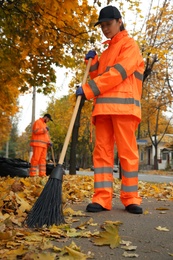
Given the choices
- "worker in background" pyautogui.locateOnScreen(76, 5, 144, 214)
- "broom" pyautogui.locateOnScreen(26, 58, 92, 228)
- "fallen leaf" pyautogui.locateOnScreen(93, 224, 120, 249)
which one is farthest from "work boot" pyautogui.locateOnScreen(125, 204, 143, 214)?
"fallen leaf" pyautogui.locateOnScreen(93, 224, 120, 249)

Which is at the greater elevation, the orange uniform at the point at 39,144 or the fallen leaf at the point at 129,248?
the orange uniform at the point at 39,144

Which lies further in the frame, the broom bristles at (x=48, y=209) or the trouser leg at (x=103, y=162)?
the trouser leg at (x=103, y=162)

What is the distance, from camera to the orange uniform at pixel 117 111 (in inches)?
148

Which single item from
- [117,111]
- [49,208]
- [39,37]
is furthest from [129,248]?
[39,37]

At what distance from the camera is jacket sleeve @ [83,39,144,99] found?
12.3 feet

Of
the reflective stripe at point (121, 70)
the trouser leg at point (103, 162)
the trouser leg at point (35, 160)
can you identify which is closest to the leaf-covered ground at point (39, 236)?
the trouser leg at point (103, 162)

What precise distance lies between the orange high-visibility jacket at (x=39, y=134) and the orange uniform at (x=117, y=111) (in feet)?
24.8

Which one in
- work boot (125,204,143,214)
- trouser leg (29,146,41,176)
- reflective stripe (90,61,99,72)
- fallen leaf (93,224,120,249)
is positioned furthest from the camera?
→ trouser leg (29,146,41,176)

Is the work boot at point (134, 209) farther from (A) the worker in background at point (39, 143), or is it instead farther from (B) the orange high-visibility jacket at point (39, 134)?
(B) the orange high-visibility jacket at point (39, 134)

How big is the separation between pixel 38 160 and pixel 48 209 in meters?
8.26

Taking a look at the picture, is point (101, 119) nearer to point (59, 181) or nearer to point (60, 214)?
point (59, 181)

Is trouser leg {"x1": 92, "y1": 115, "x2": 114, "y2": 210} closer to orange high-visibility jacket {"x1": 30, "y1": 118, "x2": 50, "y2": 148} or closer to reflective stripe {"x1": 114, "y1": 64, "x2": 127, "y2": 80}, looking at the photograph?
reflective stripe {"x1": 114, "y1": 64, "x2": 127, "y2": 80}

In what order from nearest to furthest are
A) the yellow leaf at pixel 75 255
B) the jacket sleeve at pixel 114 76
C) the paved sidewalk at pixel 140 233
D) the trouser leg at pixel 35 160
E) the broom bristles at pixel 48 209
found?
the yellow leaf at pixel 75 255 → the paved sidewalk at pixel 140 233 → the broom bristles at pixel 48 209 → the jacket sleeve at pixel 114 76 → the trouser leg at pixel 35 160

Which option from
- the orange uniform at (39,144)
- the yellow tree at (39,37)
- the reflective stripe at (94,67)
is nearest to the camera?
the reflective stripe at (94,67)
